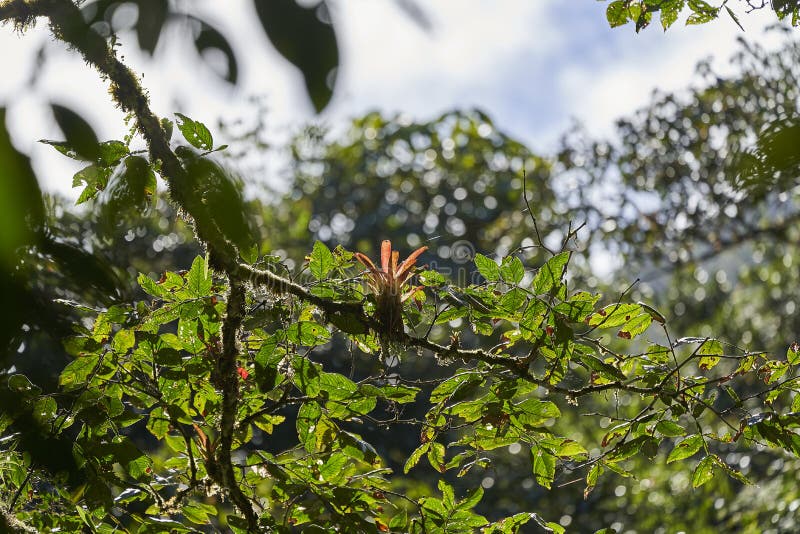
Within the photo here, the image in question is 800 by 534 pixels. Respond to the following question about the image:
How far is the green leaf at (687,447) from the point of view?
1.28 m

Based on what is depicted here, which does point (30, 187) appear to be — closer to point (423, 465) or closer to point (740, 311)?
point (423, 465)

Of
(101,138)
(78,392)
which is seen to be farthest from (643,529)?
(101,138)

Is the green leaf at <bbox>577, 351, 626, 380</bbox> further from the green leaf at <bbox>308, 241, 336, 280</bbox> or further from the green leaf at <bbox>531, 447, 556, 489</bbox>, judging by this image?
the green leaf at <bbox>308, 241, 336, 280</bbox>

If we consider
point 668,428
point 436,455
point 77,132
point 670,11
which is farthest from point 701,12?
point 77,132

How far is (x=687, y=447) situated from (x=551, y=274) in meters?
0.38

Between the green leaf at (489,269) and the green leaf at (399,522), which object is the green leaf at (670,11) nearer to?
→ the green leaf at (489,269)

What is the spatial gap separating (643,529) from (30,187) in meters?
3.59

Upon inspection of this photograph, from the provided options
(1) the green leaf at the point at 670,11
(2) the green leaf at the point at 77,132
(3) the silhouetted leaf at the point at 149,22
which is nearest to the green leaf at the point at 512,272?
(1) the green leaf at the point at 670,11

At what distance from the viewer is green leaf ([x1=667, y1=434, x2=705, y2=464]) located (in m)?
1.28

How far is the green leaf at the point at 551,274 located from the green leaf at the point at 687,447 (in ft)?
1.14

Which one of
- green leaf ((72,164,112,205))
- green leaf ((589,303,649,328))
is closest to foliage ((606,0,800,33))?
green leaf ((589,303,649,328))

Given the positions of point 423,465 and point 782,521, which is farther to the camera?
point 423,465

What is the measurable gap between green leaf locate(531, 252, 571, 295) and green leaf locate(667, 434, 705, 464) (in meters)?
0.35

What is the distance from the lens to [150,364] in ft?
4.57
